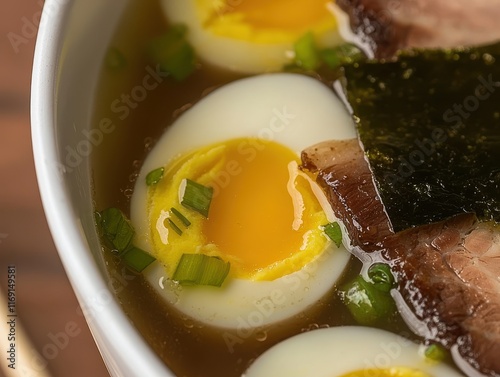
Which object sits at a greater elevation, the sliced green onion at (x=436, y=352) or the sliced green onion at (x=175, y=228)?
the sliced green onion at (x=175, y=228)

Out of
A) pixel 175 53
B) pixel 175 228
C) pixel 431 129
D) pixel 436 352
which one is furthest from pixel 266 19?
pixel 436 352

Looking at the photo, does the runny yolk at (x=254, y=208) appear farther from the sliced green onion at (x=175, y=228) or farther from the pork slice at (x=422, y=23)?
the pork slice at (x=422, y=23)

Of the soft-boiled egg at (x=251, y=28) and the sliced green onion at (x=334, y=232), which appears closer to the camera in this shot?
the sliced green onion at (x=334, y=232)

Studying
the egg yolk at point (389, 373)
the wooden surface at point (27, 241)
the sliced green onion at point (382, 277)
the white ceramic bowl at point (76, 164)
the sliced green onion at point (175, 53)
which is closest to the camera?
the white ceramic bowl at point (76, 164)

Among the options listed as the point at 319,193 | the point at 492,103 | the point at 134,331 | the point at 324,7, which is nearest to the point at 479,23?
the point at 492,103

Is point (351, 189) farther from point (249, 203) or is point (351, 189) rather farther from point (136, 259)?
point (136, 259)

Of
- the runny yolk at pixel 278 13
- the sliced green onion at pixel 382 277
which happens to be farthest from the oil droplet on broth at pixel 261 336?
the runny yolk at pixel 278 13
